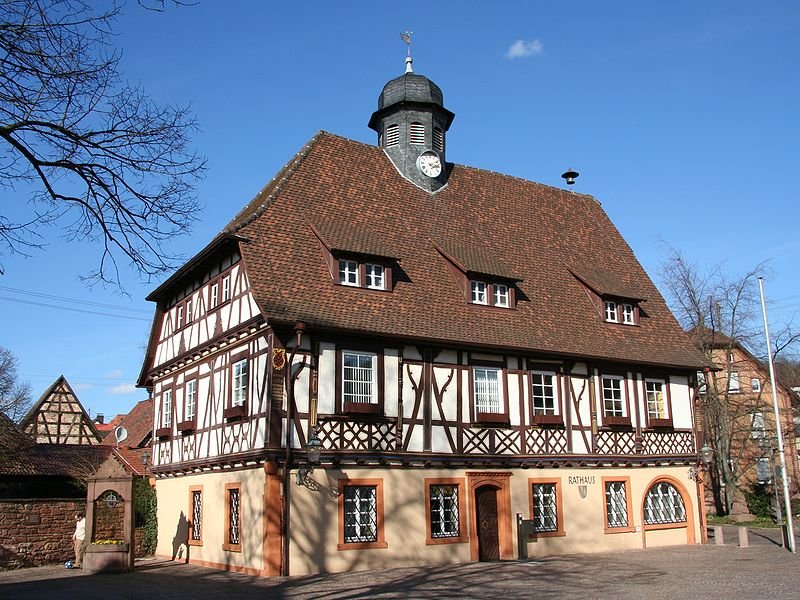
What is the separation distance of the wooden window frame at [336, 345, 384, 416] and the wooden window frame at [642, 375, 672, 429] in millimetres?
9609

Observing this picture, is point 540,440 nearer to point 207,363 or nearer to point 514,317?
point 514,317

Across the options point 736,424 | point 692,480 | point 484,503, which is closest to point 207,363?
point 484,503

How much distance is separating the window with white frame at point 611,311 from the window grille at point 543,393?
3.85m

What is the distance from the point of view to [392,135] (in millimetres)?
28719

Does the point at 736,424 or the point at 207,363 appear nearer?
the point at 207,363

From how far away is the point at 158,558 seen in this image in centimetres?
2584

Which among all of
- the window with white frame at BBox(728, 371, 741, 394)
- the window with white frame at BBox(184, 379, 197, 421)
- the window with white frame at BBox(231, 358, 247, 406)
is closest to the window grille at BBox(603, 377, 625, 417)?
the window with white frame at BBox(231, 358, 247, 406)

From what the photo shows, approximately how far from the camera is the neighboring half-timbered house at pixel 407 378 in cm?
2000

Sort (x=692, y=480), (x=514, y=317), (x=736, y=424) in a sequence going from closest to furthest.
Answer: (x=514, y=317), (x=692, y=480), (x=736, y=424)

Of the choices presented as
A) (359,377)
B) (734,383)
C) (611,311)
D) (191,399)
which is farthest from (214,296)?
(734,383)

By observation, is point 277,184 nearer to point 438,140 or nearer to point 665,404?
point 438,140

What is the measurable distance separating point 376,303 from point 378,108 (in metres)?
10.1

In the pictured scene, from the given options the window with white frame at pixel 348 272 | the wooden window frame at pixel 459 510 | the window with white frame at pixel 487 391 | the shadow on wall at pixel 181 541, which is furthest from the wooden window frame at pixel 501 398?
the shadow on wall at pixel 181 541

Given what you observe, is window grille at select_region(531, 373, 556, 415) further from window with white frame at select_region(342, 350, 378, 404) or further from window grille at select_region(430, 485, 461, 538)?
window with white frame at select_region(342, 350, 378, 404)
